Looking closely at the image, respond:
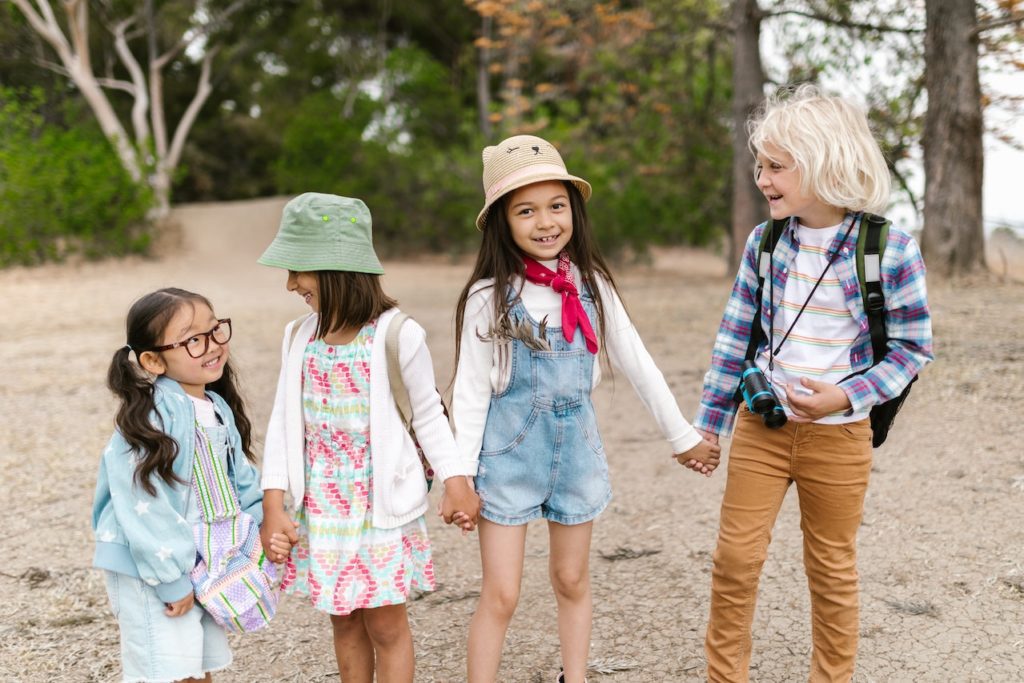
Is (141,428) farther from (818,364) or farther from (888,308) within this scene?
(888,308)

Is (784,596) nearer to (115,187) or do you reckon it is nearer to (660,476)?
(660,476)

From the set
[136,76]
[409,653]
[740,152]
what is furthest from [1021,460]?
[136,76]

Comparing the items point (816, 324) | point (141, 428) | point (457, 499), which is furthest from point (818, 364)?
point (141, 428)

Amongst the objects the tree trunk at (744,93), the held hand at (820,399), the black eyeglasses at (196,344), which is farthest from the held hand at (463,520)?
the tree trunk at (744,93)

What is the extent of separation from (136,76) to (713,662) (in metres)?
23.0

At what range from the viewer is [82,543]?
378 cm

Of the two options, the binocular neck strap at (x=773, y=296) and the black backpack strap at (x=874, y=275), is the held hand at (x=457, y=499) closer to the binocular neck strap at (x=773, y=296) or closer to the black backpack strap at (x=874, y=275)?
the binocular neck strap at (x=773, y=296)

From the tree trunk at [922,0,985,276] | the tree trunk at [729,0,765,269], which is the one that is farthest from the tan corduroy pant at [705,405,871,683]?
the tree trunk at [729,0,765,269]

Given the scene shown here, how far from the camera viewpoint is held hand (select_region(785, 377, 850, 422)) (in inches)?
83.8

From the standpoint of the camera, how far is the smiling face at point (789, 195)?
7.20 ft

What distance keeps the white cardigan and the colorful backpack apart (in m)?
0.11

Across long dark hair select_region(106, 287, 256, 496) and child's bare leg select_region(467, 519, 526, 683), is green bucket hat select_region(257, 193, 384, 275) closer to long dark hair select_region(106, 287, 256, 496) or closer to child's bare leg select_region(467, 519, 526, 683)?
long dark hair select_region(106, 287, 256, 496)

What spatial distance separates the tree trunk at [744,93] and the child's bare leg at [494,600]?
29.3 feet

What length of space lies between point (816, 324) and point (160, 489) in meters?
1.65
